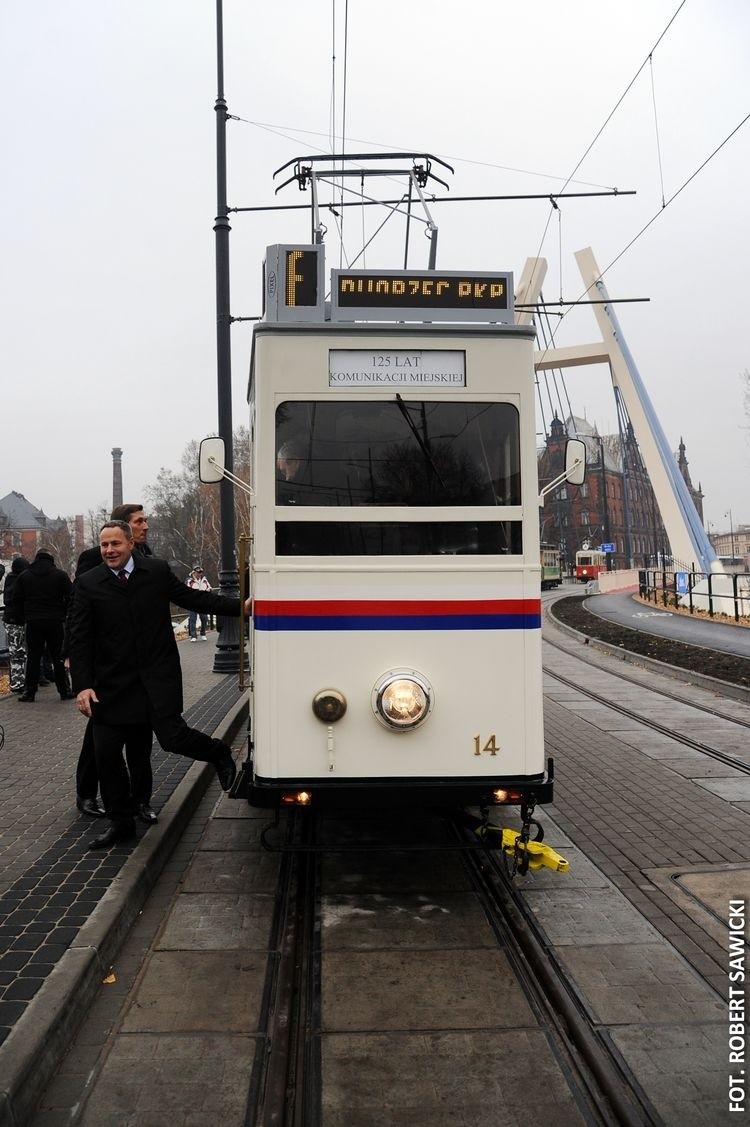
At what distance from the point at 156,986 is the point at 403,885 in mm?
1757

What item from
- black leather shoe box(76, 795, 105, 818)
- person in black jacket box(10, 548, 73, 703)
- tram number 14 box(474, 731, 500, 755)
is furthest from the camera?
person in black jacket box(10, 548, 73, 703)

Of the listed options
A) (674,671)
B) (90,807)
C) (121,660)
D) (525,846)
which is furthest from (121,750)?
(674,671)

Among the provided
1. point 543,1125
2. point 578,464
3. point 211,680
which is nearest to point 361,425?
point 578,464

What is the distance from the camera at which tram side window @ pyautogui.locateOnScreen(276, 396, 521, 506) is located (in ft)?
15.8

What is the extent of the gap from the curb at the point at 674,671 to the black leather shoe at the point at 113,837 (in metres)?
9.03

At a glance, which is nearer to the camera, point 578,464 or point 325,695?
point 325,695

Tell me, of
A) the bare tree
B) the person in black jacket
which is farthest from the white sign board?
the bare tree

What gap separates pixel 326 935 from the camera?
4.59m

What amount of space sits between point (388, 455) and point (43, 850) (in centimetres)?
320

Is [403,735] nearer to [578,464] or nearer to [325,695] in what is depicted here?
[325,695]

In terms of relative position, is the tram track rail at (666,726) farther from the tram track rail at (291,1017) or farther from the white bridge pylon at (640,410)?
the white bridge pylon at (640,410)

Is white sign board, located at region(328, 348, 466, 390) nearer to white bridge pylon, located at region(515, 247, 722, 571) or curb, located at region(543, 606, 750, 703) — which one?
curb, located at region(543, 606, 750, 703)

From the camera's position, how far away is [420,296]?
4.98 meters

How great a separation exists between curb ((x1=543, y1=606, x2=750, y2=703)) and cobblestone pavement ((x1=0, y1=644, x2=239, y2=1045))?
23.4ft
